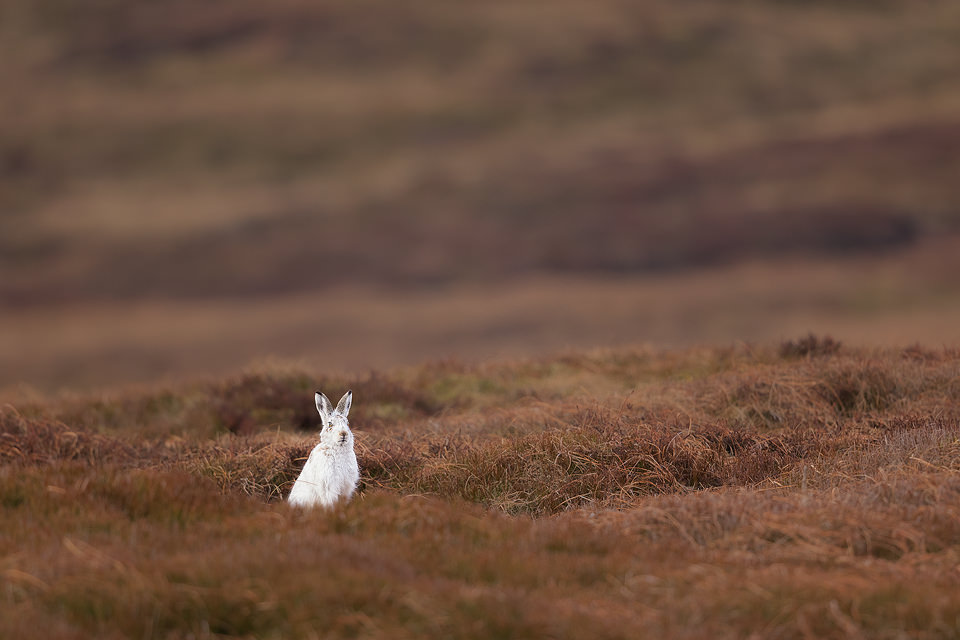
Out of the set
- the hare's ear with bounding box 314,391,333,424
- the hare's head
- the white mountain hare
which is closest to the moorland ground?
the white mountain hare

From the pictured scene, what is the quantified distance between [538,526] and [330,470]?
212 cm

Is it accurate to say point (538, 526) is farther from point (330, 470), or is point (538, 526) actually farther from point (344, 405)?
point (344, 405)

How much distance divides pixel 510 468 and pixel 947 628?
16.4 feet

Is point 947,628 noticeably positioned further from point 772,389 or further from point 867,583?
point 772,389

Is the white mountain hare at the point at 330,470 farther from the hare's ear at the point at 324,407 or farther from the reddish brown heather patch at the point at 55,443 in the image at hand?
the reddish brown heather patch at the point at 55,443

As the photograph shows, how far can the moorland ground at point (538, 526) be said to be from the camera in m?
5.05

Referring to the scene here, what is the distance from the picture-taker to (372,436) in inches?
464

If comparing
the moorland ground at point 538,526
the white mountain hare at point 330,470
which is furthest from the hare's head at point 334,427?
the moorland ground at point 538,526

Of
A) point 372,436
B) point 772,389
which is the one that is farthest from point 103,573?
point 772,389

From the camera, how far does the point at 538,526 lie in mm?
6961

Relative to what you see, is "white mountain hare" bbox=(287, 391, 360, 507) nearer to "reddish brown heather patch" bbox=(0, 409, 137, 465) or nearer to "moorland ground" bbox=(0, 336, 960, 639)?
"moorland ground" bbox=(0, 336, 960, 639)

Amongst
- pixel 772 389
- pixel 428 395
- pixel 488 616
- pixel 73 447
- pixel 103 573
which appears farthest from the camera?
pixel 428 395

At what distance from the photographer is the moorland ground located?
505cm

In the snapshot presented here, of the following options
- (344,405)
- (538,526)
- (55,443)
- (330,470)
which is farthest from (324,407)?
(55,443)
